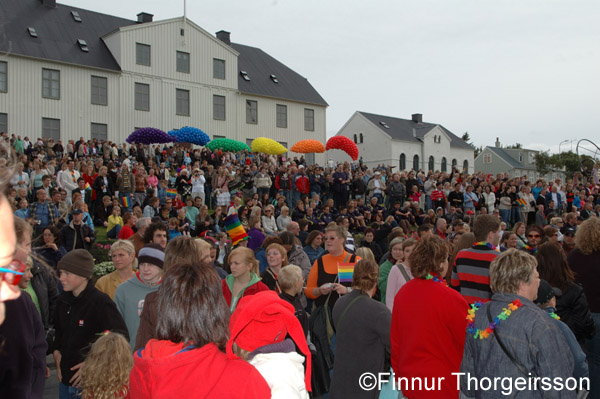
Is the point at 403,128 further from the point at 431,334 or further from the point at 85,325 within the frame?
the point at 85,325

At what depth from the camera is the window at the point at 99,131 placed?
32.3 meters

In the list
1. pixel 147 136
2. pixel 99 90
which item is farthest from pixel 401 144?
pixel 147 136

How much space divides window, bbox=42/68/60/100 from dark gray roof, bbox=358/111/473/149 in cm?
3436

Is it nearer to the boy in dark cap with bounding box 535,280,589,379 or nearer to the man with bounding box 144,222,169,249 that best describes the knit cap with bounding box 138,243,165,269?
the man with bounding box 144,222,169,249

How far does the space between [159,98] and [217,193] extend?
763 inches

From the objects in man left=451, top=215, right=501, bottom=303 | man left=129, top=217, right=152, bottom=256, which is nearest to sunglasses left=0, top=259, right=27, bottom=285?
man left=451, top=215, right=501, bottom=303

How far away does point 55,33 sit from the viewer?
32.8m

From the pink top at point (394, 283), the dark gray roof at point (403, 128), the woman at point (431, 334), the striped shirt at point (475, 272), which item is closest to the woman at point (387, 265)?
the pink top at point (394, 283)

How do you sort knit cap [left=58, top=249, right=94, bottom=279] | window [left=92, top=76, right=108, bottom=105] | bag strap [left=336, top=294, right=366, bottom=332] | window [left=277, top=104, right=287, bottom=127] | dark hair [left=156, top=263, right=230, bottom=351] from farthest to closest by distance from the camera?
window [left=277, top=104, right=287, bottom=127] < window [left=92, top=76, right=108, bottom=105] < bag strap [left=336, top=294, right=366, bottom=332] < knit cap [left=58, top=249, right=94, bottom=279] < dark hair [left=156, top=263, right=230, bottom=351]

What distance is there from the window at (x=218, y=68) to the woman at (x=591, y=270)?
34.9 meters

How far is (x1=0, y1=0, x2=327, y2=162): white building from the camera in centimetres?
3020

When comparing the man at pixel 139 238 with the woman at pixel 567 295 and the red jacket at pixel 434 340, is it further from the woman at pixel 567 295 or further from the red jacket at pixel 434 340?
the woman at pixel 567 295

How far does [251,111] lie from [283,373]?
1520 inches

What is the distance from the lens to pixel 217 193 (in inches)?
704
